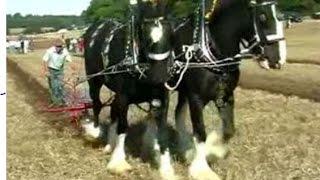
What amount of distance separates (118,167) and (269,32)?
8.49 feet

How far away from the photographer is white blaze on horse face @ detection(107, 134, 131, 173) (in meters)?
8.27

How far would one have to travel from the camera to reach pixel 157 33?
741 cm

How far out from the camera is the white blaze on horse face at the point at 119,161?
27.1ft

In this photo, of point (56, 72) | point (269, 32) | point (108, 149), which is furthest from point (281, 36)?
point (56, 72)

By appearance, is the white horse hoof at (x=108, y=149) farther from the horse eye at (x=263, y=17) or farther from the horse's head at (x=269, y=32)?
the horse eye at (x=263, y=17)

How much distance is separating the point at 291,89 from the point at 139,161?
8349mm

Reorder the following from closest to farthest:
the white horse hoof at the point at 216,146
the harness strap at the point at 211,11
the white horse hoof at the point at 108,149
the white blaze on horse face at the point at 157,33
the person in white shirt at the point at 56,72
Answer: the white blaze on horse face at the point at 157,33 → the harness strap at the point at 211,11 → the white horse hoof at the point at 216,146 → the white horse hoof at the point at 108,149 → the person in white shirt at the point at 56,72

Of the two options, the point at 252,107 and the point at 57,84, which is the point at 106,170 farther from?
the point at 57,84

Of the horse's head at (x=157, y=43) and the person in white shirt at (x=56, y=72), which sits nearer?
the horse's head at (x=157, y=43)

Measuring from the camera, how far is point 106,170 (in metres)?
8.39

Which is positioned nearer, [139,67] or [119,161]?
[139,67]

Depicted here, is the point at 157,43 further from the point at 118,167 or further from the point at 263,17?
the point at 118,167

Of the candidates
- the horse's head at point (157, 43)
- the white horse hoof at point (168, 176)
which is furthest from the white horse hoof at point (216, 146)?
the horse's head at point (157, 43)

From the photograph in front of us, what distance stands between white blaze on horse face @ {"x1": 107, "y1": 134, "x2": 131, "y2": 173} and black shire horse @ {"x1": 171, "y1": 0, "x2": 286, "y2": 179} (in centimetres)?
98
